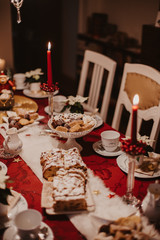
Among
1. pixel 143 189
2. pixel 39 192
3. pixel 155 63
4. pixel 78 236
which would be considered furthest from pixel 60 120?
pixel 155 63

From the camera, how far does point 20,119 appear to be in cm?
198

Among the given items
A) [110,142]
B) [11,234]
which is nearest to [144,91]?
[110,142]

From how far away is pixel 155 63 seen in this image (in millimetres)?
3504

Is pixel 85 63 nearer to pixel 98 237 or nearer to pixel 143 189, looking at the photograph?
pixel 143 189

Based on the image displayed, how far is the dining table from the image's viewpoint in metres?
1.15

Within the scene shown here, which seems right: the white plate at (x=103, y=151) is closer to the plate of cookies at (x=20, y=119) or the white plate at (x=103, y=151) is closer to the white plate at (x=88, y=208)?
the white plate at (x=88, y=208)

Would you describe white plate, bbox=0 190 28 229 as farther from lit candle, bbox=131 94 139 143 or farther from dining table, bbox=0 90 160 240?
lit candle, bbox=131 94 139 143

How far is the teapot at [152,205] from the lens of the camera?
114cm

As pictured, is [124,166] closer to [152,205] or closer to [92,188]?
[92,188]

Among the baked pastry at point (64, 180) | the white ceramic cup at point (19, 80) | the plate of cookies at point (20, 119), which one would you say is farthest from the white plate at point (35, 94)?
the baked pastry at point (64, 180)

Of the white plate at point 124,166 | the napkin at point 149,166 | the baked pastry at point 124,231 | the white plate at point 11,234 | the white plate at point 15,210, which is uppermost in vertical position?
the baked pastry at point 124,231

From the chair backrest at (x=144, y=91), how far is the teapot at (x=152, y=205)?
32.5 inches

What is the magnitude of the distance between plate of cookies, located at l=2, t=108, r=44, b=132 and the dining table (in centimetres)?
13

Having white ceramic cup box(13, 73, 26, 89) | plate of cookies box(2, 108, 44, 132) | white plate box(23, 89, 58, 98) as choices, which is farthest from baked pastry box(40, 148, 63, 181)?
white ceramic cup box(13, 73, 26, 89)
